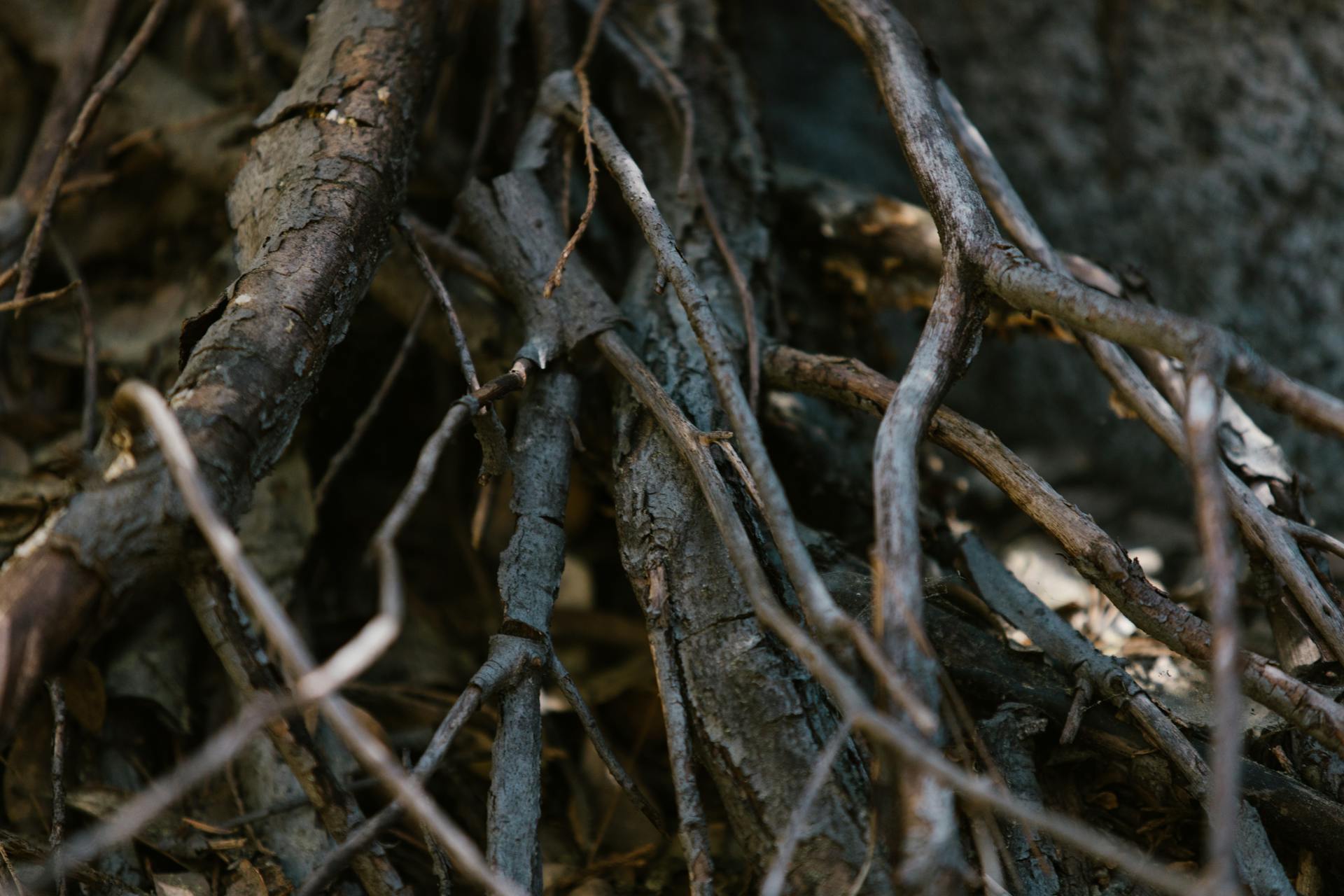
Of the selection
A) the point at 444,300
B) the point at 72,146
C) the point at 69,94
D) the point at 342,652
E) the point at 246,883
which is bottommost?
the point at 246,883

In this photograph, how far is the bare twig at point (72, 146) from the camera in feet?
4.39

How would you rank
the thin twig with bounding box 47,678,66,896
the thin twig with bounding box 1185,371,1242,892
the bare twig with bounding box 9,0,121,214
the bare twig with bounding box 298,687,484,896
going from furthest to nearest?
the bare twig with bounding box 9,0,121,214, the thin twig with bounding box 47,678,66,896, the bare twig with bounding box 298,687,484,896, the thin twig with bounding box 1185,371,1242,892

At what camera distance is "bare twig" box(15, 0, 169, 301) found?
134 cm

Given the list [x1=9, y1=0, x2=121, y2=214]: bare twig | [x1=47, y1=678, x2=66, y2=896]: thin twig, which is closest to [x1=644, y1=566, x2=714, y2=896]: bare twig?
[x1=47, y1=678, x2=66, y2=896]: thin twig

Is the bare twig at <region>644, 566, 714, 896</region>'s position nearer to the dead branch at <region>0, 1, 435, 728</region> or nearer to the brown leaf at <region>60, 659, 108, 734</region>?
the dead branch at <region>0, 1, 435, 728</region>

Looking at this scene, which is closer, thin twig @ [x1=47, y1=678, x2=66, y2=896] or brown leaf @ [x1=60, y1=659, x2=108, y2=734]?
thin twig @ [x1=47, y1=678, x2=66, y2=896]

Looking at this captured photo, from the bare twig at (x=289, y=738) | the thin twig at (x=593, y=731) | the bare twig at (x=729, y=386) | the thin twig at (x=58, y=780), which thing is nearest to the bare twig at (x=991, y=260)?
the bare twig at (x=729, y=386)

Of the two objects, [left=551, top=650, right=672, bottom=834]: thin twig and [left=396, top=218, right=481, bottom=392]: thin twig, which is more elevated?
[left=396, top=218, right=481, bottom=392]: thin twig

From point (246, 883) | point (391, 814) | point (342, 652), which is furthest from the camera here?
point (246, 883)

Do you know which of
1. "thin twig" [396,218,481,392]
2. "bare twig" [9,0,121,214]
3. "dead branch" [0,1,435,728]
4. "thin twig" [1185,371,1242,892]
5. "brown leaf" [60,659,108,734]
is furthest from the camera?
"bare twig" [9,0,121,214]

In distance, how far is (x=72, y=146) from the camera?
4.57 ft

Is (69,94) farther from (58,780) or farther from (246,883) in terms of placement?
(246,883)

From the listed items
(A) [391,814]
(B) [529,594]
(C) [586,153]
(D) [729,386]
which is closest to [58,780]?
(A) [391,814]

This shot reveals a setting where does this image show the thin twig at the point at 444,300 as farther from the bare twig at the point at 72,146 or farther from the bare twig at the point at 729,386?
the bare twig at the point at 72,146
